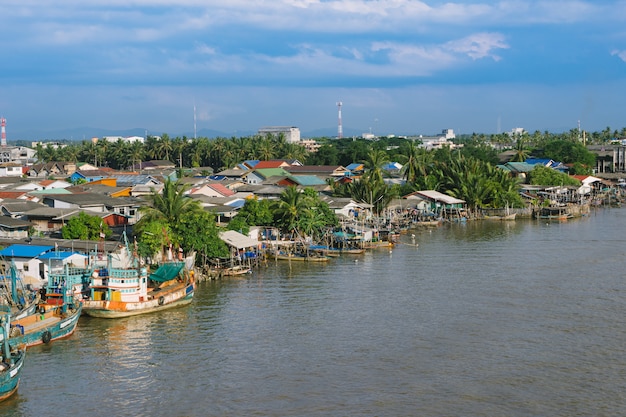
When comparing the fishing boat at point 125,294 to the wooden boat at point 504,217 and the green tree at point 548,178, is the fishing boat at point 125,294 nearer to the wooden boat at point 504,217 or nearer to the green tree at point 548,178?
the wooden boat at point 504,217

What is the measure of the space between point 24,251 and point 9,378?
8946 millimetres

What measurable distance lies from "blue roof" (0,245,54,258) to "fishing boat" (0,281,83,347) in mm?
1932

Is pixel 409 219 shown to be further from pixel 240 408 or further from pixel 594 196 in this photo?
pixel 240 408

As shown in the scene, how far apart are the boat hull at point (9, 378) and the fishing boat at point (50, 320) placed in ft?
7.30

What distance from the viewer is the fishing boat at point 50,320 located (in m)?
18.0

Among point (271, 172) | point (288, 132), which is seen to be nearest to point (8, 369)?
point (271, 172)

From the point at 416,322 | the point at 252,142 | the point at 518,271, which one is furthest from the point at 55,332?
the point at 252,142

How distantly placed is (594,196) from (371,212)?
24.1 meters

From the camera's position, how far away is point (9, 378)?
15.0m

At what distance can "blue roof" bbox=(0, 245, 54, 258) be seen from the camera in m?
22.9

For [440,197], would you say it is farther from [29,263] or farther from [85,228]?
[29,263]

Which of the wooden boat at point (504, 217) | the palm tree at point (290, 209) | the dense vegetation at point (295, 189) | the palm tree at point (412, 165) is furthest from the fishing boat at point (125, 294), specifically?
the palm tree at point (412, 165)

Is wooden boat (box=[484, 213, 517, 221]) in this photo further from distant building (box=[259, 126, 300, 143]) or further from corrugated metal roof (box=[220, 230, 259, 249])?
distant building (box=[259, 126, 300, 143])

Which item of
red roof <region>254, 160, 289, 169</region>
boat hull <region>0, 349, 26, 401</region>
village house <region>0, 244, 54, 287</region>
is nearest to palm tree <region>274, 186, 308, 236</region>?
village house <region>0, 244, 54, 287</region>
